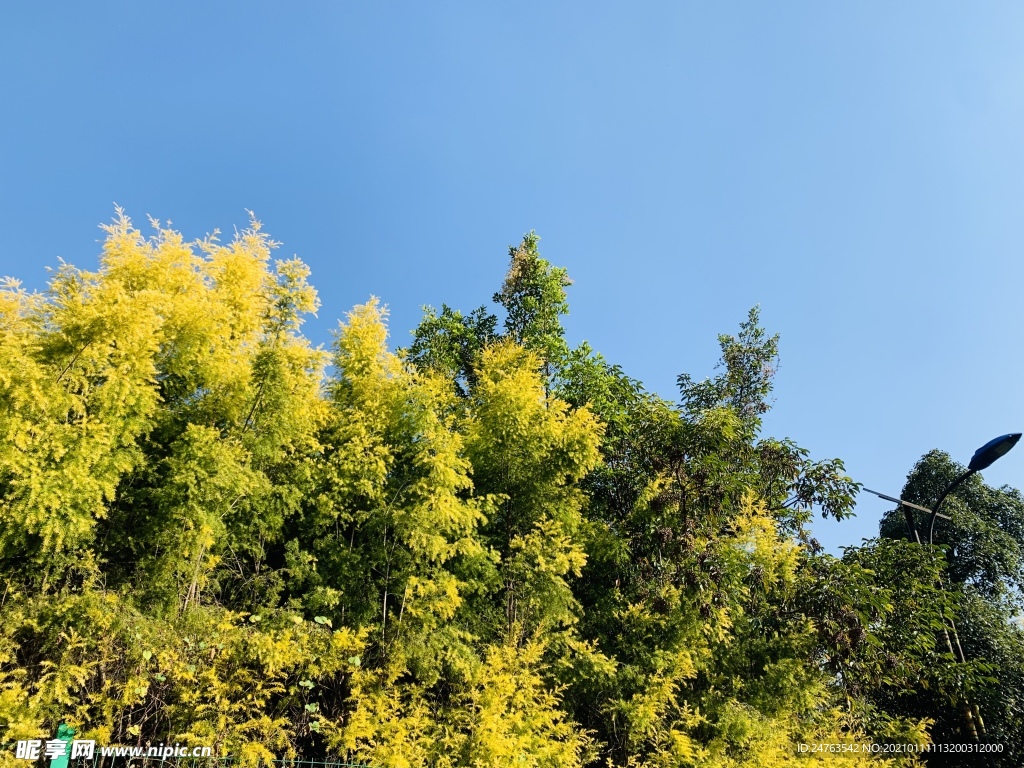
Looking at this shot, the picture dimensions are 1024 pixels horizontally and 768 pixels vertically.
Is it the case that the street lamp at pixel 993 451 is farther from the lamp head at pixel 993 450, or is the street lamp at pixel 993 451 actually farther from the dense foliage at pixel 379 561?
the dense foliage at pixel 379 561

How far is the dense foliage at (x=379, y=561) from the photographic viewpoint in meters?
5.32

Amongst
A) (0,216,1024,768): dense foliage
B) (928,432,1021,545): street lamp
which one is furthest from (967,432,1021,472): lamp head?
(0,216,1024,768): dense foliage

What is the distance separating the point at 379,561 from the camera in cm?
696

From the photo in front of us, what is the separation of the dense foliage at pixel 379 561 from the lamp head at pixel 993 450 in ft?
6.44

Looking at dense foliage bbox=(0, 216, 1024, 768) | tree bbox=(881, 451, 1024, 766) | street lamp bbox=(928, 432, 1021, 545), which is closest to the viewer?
dense foliage bbox=(0, 216, 1024, 768)

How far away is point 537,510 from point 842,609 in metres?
3.90

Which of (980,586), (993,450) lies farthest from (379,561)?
(980,586)

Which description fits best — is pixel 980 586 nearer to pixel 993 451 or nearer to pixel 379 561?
pixel 993 451

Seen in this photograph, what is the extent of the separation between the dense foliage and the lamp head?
1963mm

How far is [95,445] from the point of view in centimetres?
518

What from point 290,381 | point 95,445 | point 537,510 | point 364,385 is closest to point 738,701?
point 537,510

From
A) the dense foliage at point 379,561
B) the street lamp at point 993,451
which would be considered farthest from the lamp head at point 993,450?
the dense foliage at point 379,561

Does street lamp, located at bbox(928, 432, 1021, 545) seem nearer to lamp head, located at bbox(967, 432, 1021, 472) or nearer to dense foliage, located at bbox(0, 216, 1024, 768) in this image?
lamp head, located at bbox(967, 432, 1021, 472)

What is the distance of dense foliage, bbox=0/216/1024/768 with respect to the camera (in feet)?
17.4
